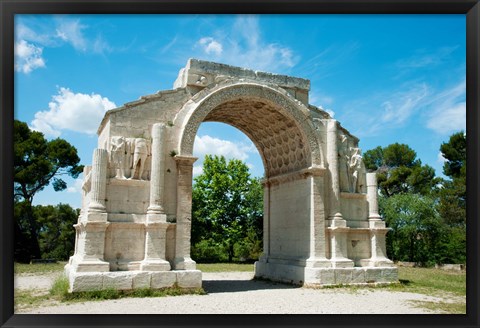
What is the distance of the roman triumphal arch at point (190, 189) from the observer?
40.3 feet

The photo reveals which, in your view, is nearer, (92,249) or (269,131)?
(92,249)

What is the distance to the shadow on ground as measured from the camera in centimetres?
1398

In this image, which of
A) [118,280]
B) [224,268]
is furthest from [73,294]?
[224,268]

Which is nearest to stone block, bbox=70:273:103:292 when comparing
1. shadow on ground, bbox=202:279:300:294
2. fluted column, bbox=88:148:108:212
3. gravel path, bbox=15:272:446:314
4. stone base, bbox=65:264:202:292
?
stone base, bbox=65:264:202:292

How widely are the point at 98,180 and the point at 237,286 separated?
244 inches

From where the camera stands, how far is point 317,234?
14.7 metres

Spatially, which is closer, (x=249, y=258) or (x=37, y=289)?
(x=37, y=289)

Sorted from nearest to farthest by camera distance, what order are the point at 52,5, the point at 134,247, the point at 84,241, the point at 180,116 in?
the point at 52,5
the point at 84,241
the point at 134,247
the point at 180,116

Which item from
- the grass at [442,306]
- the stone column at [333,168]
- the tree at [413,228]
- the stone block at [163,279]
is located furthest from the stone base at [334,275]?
the tree at [413,228]

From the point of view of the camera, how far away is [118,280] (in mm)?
11688

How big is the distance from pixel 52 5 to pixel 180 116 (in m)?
6.77

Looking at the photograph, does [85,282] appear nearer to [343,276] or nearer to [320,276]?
[320,276]

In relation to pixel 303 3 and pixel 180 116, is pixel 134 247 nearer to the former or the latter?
pixel 180 116

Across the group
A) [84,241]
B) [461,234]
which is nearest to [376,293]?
[84,241]
